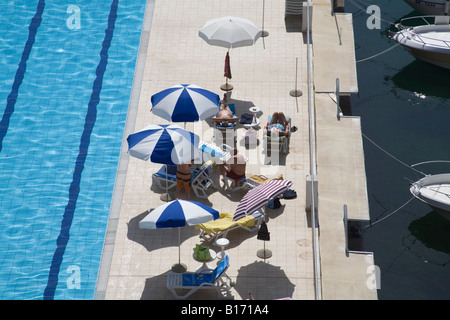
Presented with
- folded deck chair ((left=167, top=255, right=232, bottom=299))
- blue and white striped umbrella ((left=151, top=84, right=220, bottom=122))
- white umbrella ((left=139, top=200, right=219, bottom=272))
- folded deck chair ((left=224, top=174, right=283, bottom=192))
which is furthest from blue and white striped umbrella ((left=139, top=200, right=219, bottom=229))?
blue and white striped umbrella ((left=151, top=84, right=220, bottom=122))

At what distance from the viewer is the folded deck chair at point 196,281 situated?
17984 millimetres

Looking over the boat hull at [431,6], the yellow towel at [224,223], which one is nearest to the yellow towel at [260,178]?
the yellow towel at [224,223]

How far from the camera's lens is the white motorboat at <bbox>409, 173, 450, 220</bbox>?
22.6 meters

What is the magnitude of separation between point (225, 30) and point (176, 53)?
9.15 feet

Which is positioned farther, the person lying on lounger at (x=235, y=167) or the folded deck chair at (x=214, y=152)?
the folded deck chair at (x=214, y=152)

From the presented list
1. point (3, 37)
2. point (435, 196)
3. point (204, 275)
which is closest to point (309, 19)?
point (435, 196)

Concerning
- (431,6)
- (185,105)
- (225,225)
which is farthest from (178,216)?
(431,6)

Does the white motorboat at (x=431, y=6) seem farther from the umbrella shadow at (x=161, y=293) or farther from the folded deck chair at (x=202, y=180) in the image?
the umbrella shadow at (x=161, y=293)

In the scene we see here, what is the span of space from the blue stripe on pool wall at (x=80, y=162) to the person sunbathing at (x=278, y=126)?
4792mm

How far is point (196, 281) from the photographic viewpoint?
59.3 feet

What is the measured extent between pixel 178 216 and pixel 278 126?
17.9 feet

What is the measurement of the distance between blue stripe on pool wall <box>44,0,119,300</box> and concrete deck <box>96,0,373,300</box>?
105 centimetres

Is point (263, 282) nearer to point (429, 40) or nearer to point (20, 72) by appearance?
point (20, 72)

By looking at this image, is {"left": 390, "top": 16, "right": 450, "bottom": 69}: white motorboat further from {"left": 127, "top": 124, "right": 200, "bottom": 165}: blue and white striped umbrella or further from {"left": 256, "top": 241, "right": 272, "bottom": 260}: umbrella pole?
{"left": 256, "top": 241, "right": 272, "bottom": 260}: umbrella pole
